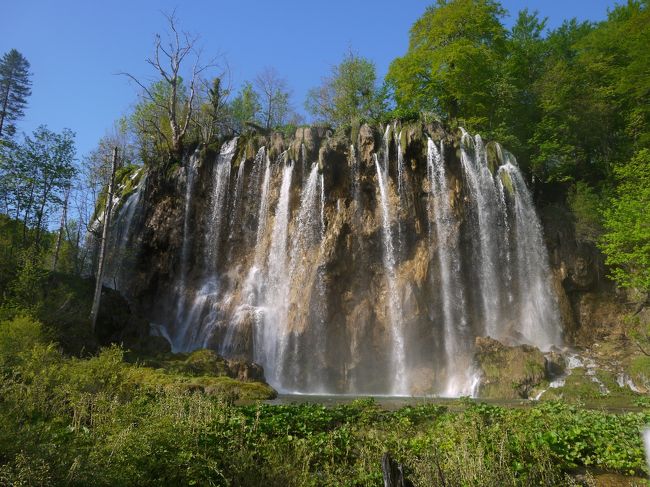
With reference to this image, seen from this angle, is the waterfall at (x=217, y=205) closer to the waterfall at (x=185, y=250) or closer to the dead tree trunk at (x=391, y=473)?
the waterfall at (x=185, y=250)

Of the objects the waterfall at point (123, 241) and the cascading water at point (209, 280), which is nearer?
the cascading water at point (209, 280)

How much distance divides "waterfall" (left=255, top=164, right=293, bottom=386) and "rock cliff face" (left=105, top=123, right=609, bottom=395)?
66 mm

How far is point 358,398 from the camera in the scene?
15391mm

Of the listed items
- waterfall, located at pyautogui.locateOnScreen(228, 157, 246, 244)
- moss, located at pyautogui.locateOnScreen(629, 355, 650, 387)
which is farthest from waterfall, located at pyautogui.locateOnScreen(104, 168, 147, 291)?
moss, located at pyautogui.locateOnScreen(629, 355, 650, 387)

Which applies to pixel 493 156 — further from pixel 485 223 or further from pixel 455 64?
pixel 455 64

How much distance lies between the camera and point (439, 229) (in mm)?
25094

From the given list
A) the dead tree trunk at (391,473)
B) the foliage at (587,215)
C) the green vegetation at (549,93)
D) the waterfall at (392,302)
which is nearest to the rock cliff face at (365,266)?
the waterfall at (392,302)

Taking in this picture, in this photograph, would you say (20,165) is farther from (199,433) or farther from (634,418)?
(634,418)

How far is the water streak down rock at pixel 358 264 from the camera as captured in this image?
23.1 m

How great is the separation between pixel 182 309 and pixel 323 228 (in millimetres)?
9294

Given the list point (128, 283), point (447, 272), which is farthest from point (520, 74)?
point (128, 283)

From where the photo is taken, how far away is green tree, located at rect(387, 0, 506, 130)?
31.3 metres

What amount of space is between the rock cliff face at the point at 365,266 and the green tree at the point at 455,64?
22.4ft

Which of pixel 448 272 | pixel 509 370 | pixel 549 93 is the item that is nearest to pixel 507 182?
pixel 448 272
